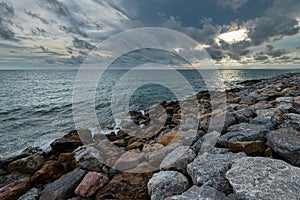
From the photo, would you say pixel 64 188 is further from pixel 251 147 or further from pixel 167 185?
pixel 251 147

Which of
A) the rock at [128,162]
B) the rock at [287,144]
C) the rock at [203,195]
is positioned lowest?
the rock at [128,162]

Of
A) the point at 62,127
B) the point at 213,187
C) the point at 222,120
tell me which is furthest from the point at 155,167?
the point at 62,127

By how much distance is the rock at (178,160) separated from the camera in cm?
296

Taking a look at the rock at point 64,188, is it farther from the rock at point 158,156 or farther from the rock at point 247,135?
the rock at point 247,135

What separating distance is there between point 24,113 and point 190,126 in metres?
15.2

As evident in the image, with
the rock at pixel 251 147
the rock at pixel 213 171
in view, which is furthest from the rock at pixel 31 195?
the rock at pixel 251 147

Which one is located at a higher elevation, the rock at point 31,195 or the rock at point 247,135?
the rock at point 247,135

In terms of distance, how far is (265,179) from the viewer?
79.8 inches

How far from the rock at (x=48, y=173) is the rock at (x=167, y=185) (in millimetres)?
3029

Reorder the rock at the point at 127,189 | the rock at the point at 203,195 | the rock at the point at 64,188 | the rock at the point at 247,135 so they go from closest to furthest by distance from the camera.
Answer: the rock at the point at 203,195
the rock at the point at 127,189
the rock at the point at 64,188
the rock at the point at 247,135

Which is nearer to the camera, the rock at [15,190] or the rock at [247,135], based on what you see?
the rock at [247,135]

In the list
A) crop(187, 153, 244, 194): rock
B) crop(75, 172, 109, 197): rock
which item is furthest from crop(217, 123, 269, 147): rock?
crop(75, 172, 109, 197): rock

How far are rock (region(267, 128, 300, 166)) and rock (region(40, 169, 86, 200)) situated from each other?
3.59 metres

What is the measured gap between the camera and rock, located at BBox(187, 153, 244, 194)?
88.7 inches
